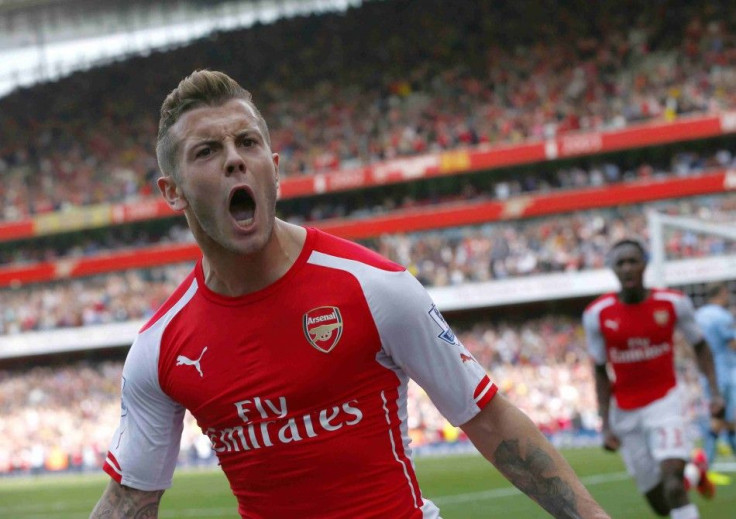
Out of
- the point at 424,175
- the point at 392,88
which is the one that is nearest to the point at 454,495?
the point at 424,175

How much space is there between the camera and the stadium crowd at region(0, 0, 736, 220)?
31672 mm

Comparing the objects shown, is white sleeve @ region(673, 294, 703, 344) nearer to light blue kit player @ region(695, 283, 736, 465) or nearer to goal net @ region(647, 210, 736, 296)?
light blue kit player @ region(695, 283, 736, 465)

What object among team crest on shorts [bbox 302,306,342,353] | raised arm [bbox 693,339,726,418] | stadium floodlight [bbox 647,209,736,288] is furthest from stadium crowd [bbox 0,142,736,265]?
team crest on shorts [bbox 302,306,342,353]

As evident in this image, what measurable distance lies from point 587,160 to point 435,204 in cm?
502

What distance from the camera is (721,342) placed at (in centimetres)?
1302

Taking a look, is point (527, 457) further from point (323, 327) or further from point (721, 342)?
point (721, 342)

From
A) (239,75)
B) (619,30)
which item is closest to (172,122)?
(619,30)

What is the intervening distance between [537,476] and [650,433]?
5938 mm

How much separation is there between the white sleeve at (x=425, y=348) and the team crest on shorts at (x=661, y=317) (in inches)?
239

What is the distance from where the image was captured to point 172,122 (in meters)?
3.19

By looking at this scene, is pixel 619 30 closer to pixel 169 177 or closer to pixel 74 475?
pixel 74 475

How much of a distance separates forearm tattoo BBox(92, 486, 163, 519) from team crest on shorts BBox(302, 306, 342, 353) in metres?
0.81

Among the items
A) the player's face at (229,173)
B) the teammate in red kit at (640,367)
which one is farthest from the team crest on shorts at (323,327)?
the teammate in red kit at (640,367)

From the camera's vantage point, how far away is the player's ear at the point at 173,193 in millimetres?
3246
